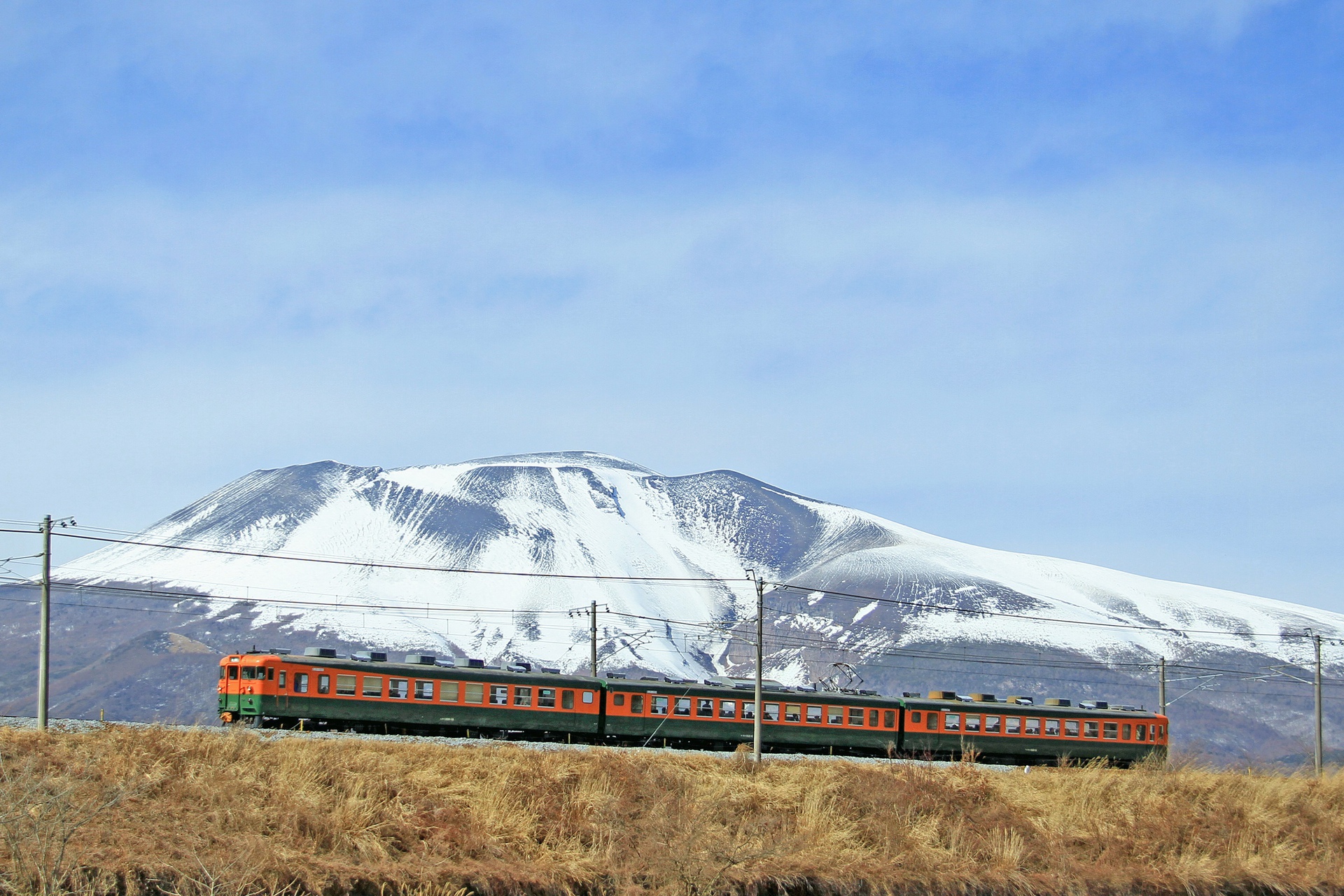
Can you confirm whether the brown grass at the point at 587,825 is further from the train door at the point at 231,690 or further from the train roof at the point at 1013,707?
the train roof at the point at 1013,707

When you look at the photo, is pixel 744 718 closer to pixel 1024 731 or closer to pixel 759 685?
pixel 759 685

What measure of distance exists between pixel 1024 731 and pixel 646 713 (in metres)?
18.1

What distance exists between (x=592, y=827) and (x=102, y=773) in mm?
9390

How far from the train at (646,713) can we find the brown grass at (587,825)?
6767 mm

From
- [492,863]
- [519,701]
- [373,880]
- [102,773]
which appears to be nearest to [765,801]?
[492,863]

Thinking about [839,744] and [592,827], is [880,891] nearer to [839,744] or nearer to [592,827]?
[592,827]

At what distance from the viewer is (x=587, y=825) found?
77.9ft

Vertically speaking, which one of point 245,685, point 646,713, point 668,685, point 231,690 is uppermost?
point 245,685

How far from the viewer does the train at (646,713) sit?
4244 centimetres

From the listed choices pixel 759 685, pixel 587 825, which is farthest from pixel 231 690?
pixel 587 825

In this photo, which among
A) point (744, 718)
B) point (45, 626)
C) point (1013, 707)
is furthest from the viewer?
point (1013, 707)

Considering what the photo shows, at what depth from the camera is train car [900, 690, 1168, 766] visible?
2037 inches

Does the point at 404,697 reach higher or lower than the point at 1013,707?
higher

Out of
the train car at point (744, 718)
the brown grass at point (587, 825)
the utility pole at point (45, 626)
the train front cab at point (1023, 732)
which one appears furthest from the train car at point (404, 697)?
the train front cab at point (1023, 732)
